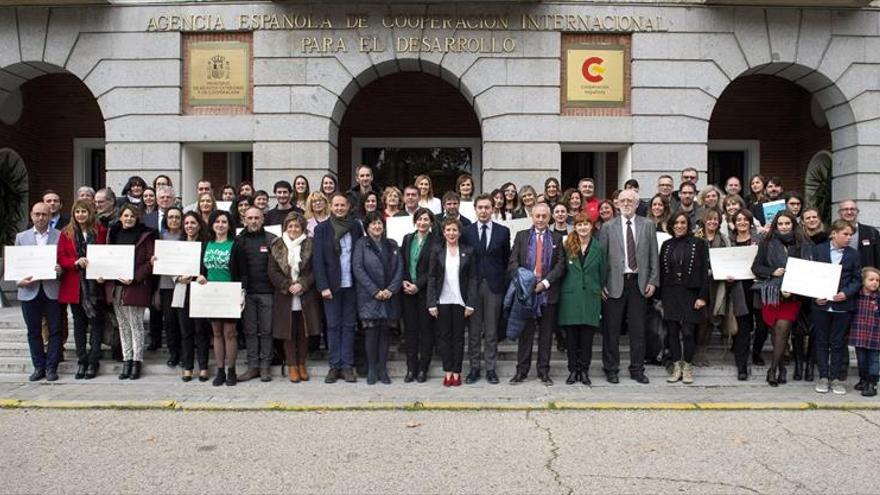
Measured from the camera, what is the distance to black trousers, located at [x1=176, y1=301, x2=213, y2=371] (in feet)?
25.7

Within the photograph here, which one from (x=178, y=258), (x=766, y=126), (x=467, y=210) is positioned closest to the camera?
(x=178, y=258)

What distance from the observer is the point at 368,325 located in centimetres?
782

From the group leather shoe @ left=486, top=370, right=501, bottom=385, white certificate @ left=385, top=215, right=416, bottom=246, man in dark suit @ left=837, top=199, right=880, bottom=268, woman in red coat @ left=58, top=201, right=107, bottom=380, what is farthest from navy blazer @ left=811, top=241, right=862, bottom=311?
woman in red coat @ left=58, top=201, right=107, bottom=380

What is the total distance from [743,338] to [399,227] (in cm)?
438

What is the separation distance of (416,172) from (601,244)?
345 inches

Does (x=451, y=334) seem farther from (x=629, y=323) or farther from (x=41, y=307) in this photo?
(x=41, y=307)

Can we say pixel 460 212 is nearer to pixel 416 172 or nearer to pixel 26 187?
pixel 416 172

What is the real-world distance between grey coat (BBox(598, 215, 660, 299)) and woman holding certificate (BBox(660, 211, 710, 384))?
0.15 m

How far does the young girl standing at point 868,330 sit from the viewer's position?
7246mm

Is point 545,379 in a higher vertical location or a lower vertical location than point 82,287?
lower

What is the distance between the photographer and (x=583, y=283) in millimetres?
7684

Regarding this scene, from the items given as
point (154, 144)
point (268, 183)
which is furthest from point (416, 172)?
point (154, 144)

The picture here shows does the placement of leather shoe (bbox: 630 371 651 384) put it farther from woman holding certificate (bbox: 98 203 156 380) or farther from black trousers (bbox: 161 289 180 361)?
woman holding certificate (bbox: 98 203 156 380)

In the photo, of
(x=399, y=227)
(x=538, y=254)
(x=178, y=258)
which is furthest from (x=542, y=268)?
(x=178, y=258)
